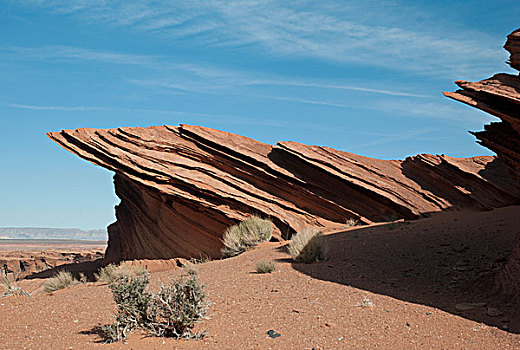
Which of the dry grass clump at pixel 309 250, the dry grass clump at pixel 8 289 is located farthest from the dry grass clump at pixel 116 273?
the dry grass clump at pixel 309 250

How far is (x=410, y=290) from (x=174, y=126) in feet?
51.7

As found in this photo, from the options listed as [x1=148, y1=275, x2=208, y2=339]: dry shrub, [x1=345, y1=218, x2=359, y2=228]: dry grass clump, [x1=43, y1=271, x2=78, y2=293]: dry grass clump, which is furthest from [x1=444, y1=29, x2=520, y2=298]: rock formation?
[x1=43, y1=271, x2=78, y2=293]: dry grass clump

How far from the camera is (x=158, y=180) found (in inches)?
838

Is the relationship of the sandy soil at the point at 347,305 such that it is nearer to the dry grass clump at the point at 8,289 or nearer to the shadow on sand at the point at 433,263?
the shadow on sand at the point at 433,263

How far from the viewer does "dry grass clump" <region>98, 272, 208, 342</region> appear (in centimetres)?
749

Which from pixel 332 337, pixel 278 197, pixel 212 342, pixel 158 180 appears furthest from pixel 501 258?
pixel 158 180

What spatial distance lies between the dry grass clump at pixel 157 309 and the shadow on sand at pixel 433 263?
384cm

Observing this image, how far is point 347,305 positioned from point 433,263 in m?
3.68

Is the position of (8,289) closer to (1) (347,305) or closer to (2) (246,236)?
(1) (347,305)

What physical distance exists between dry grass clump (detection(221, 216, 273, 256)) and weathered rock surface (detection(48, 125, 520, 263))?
4.68 feet

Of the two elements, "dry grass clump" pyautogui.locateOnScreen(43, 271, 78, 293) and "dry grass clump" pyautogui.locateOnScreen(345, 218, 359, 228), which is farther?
"dry grass clump" pyautogui.locateOnScreen(345, 218, 359, 228)

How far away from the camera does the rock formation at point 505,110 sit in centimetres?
895

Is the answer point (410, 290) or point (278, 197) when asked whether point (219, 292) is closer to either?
point (410, 290)

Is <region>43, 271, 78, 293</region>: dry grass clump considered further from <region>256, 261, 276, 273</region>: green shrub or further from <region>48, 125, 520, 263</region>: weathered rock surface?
<region>256, 261, 276, 273</region>: green shrub
